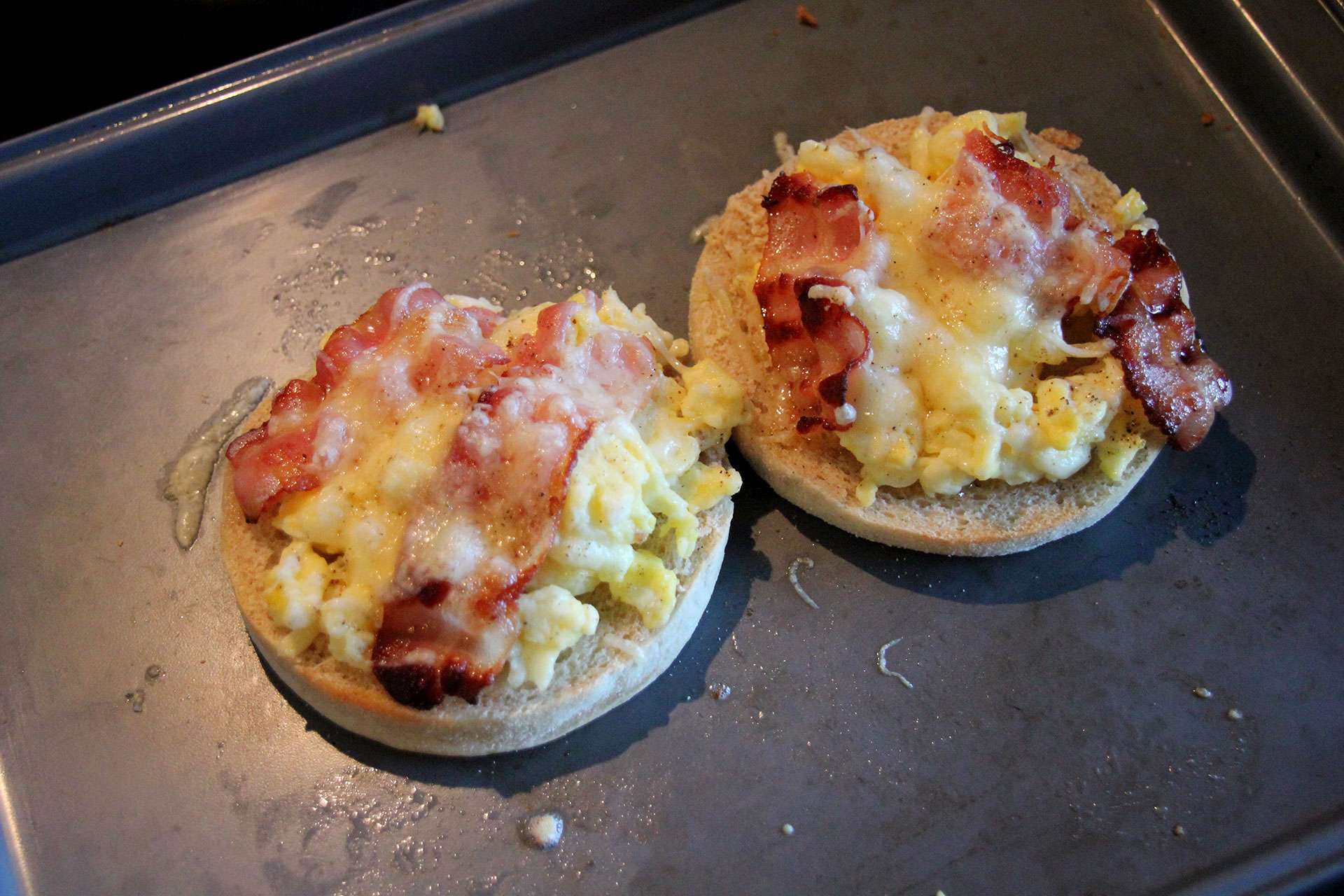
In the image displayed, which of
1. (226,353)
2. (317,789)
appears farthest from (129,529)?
(317,789)

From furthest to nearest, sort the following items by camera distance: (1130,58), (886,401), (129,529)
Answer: (1130,58)
(129,529)
(886,401)

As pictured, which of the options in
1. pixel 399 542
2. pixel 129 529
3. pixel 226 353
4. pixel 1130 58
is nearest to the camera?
pixel 399 542

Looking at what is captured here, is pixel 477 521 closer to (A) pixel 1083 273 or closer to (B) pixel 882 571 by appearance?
(B) pixel 882 571

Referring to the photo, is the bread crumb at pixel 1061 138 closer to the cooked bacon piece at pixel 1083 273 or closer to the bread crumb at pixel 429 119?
the cooked bacon piece at pixel 1083 273

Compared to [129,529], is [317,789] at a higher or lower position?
lower

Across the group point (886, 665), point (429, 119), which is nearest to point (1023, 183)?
point (886, 665)

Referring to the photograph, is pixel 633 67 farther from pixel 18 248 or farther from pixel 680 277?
pixel 18 248

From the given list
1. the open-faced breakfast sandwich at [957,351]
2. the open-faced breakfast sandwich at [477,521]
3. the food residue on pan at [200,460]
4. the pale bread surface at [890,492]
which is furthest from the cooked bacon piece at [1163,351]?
the food residue on pan at [200,460]
